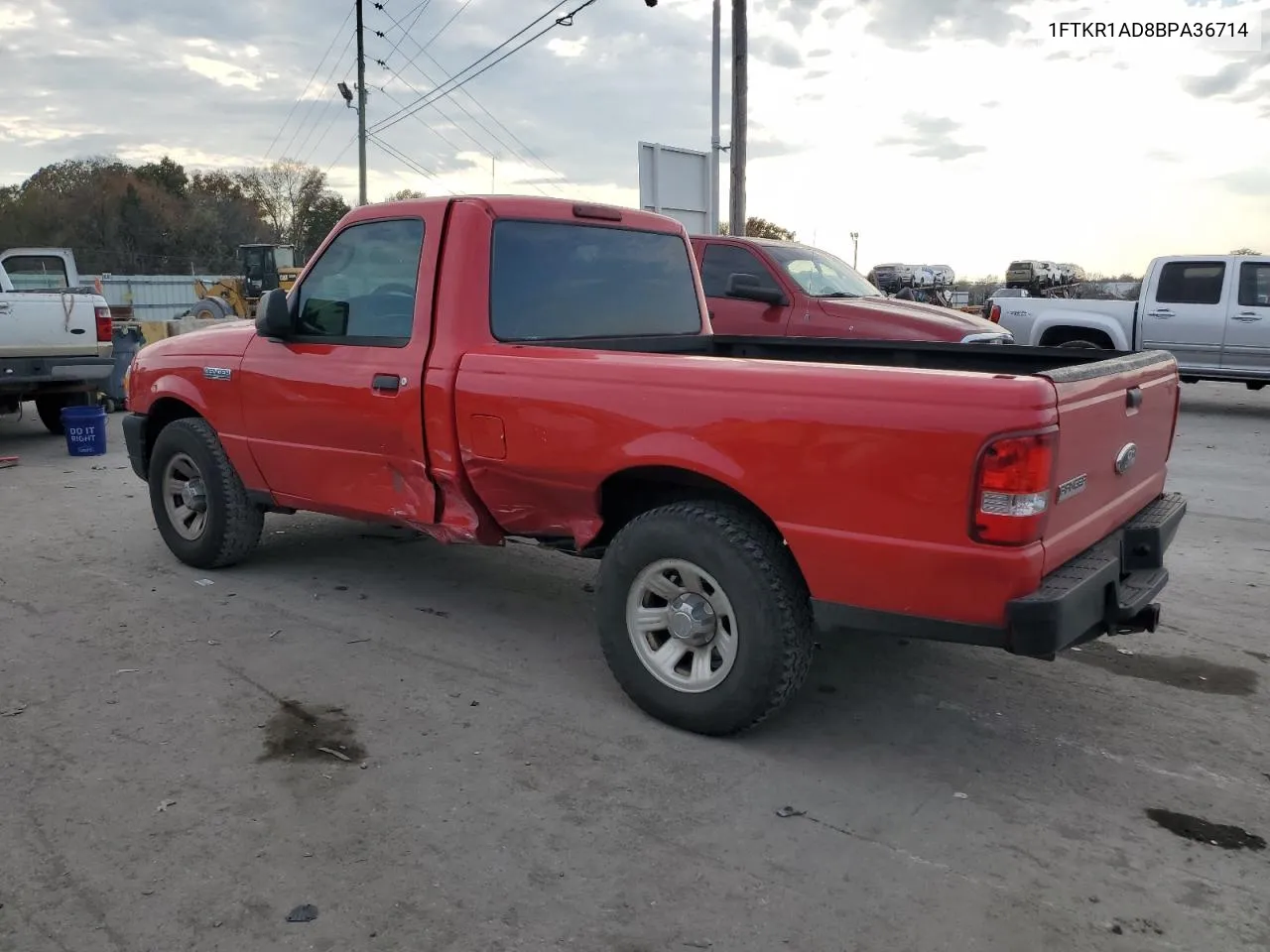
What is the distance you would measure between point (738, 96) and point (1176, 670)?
47.5ft

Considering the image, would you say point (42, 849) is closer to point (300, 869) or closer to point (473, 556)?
point (300, 869)

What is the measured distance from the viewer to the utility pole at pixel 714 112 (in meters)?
17.4

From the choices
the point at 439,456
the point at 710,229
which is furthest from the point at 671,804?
the point at 710,229

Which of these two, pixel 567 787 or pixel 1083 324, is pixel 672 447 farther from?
pixel 1083 324

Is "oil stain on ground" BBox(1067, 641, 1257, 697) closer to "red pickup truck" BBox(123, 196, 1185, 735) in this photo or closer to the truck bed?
"red pickup truck" BBox(123, 196, 1185, 735)

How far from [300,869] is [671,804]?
113 cm

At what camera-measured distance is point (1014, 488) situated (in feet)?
9.51

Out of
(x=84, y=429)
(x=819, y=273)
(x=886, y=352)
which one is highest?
(x=819, y=273)

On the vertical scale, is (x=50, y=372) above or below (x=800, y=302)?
below

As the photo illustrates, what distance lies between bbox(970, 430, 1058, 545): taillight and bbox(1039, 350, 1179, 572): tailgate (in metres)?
0.10

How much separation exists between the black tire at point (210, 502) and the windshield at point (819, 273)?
5576mm

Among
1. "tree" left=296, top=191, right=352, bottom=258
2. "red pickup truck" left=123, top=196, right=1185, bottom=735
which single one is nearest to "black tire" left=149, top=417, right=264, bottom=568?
"red pickup truck" left=123, top=196, right=1185, bottom=735

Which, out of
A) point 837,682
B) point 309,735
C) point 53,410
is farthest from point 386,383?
point 53,410

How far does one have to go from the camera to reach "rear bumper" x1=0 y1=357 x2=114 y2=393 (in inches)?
388
